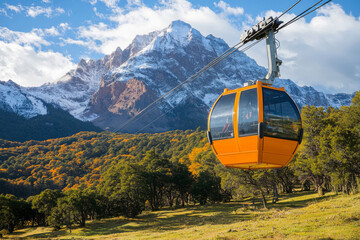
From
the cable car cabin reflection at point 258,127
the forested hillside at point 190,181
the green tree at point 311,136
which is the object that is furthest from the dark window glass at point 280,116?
the green tree at point 311,136

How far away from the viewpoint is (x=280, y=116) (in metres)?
10.2

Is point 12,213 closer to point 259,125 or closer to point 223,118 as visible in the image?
point 223,118

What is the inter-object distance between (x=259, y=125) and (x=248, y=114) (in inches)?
24.0

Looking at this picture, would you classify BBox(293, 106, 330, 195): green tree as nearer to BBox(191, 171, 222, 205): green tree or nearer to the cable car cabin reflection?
BBox(191, 171, 222, 205): green tree

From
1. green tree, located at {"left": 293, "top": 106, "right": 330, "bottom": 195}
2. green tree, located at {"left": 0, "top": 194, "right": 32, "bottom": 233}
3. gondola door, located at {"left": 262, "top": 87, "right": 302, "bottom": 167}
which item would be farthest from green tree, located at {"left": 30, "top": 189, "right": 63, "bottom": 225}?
gondola door, located at {"left": 262, "top": 87, "right": 302, "bottom": 167}

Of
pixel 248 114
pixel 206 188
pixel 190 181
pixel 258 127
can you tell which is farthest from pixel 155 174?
pixel 258 127

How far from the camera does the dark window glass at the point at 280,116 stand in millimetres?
10016

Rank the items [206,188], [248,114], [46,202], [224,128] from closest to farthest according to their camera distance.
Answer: [248,114] → [224,128] → [46,202] → [206,188]

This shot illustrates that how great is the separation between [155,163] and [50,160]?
83.2 meters

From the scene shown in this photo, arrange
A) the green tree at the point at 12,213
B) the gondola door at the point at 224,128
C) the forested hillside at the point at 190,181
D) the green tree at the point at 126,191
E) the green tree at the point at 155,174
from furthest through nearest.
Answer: the green tree at the point at 155,174, the green tree at the point at 126,191, the green tree at the point at 12,213, the forested hillside at the point at 190,181, the gondola door at the point at 224,128

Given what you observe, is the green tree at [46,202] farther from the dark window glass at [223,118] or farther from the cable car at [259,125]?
the cable car at [259,125]

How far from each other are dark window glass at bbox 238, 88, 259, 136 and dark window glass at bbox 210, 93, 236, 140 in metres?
0.37

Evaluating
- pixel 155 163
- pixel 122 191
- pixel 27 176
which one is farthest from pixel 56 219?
pixel 27 176

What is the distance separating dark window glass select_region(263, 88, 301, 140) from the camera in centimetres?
1002
